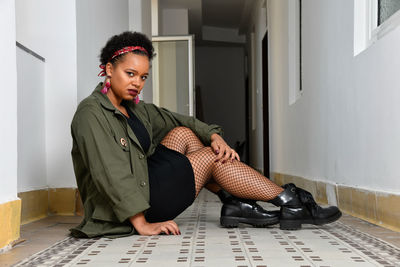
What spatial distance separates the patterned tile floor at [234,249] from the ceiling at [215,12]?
6901mm

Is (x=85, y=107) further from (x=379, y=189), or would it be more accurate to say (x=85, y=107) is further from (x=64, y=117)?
(x=379, y=189)

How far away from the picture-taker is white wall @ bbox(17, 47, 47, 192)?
2906mm

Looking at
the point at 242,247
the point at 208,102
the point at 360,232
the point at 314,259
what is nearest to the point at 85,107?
the point at 242,247

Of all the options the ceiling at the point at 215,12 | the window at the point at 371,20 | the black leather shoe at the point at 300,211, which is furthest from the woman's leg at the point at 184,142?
the ceiling at the point at 215,12

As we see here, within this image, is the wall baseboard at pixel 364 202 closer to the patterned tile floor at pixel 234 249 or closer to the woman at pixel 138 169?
the patterned tile floor at pixel 234 249

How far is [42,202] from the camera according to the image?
3.14 meters

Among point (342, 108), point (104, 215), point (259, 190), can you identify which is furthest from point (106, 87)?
point (342, 108)

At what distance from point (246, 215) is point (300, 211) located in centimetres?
26

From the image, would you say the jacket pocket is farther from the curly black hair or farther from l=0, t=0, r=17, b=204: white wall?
the curly black hair

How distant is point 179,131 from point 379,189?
1073 mm

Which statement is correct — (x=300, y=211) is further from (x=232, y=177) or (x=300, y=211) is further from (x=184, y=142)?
(x=184, y=142)

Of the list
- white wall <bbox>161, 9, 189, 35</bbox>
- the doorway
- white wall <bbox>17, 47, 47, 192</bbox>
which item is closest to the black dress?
white wall <bbox>17, 47, 47, 192</bbox>

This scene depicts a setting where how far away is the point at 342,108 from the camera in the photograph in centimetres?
346

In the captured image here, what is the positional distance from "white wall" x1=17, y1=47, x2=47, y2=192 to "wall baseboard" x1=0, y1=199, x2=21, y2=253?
2.45 ft
